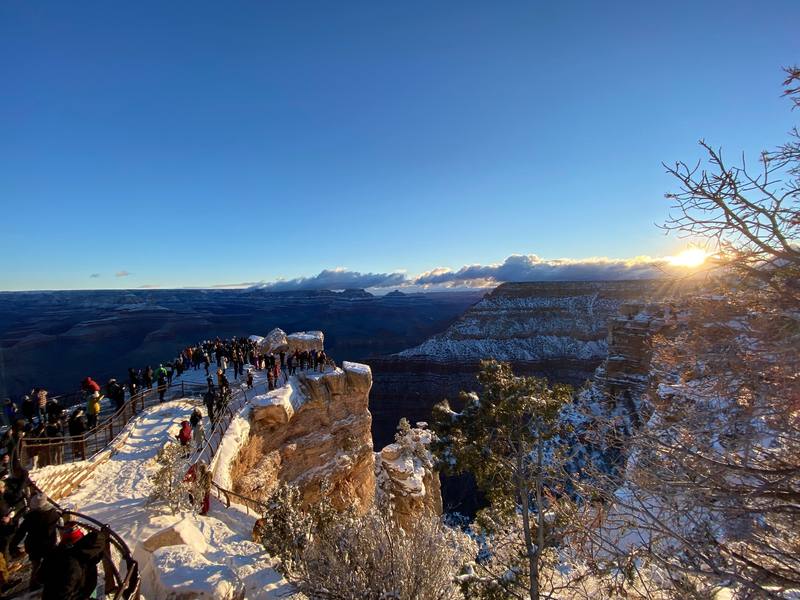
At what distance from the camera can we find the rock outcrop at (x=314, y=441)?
490 inches

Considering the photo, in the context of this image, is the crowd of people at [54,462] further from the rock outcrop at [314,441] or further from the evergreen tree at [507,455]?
the evergreen tree at [507,455]

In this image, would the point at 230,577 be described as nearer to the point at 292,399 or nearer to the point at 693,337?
the point at 693,337

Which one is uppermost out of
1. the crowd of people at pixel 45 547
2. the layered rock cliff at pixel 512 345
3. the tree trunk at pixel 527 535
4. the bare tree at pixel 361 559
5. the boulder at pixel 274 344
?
the crowd of people at pixel 45 547

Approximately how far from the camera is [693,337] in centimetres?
412

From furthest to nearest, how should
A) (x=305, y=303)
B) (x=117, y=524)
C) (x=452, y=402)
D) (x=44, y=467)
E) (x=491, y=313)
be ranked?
1. (x=305, y=303)
2. (x=491, y=313)
3. (x=452, y=402)
4. (x=44, y=467)
5. (x=117, y=524)

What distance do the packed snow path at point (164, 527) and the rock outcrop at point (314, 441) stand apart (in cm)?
253

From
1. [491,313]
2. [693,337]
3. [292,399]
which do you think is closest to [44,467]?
[292,399]

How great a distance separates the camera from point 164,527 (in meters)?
6.58

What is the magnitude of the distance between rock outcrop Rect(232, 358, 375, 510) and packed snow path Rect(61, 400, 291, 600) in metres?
2.53

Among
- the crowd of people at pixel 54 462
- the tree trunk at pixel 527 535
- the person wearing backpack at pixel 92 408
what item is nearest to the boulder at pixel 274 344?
the crowd of people at pixel 54 462

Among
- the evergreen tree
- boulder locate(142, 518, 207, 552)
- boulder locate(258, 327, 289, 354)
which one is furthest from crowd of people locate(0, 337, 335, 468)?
the evergreen tree

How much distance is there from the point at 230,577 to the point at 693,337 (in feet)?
21.3

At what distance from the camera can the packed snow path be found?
205 inches

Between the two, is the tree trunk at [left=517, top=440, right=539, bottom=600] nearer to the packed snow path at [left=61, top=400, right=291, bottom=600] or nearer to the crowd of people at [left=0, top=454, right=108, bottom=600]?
the packed snow path at [left=61, top=400, right=291, bottom=600]
